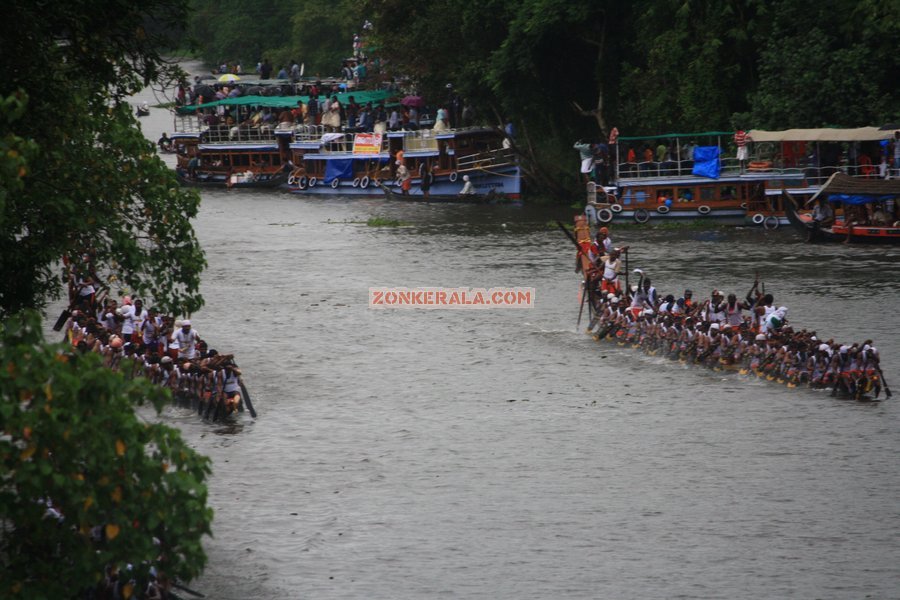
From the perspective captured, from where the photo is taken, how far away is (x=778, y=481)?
2234cm

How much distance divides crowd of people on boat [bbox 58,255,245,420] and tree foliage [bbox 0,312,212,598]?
12.7 m

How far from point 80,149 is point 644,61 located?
3697 centimetres

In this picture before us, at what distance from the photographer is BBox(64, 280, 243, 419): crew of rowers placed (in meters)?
26.6

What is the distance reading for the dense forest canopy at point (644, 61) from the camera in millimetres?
48938

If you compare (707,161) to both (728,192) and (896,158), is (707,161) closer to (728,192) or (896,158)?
(728,192)

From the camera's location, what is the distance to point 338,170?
69000 mm

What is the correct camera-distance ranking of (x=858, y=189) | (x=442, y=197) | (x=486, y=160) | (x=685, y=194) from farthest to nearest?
1. (x=442, y=197)
2. (x=486, y=160)
3. (x=685, y=194)
4. (x=858, y=189)

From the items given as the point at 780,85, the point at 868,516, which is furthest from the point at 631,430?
the point at 780,85

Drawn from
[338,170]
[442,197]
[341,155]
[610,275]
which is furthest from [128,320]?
[338,170]

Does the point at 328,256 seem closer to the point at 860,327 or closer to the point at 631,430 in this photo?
the point at 860,327

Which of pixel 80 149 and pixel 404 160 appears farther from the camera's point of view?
pixel 404 160

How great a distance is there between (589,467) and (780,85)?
1207 inches

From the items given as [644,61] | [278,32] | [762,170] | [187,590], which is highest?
[278,32]

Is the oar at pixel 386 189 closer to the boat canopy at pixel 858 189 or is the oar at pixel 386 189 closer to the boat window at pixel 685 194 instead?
the boat window at pixel 685 194
